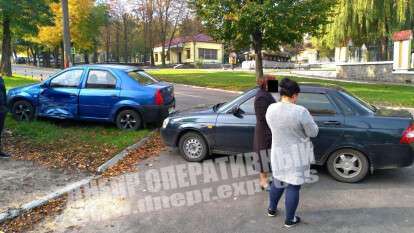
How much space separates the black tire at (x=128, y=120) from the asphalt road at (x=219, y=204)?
2.83 m

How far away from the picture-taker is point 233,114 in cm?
686

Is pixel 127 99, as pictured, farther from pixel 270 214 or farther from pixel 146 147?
pixel 270 214

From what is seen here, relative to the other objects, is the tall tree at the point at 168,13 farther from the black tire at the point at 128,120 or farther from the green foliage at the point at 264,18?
the black tire at the point at 128,120

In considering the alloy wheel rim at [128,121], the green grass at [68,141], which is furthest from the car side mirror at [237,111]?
the alloy wheel rim at [128,121]

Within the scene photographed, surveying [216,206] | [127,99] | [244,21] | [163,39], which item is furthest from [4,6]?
[163,39]

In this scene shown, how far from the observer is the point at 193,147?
728 cm

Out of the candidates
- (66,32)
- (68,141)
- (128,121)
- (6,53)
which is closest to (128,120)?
(128,121)

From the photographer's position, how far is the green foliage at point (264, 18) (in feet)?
56.5

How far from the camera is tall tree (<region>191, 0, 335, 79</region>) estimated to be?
17234 millimetres

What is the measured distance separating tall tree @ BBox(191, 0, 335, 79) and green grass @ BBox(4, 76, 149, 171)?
9.57m

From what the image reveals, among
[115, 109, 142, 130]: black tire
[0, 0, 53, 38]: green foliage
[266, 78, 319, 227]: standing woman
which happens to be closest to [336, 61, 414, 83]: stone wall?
[115, 109, 142, 130]: black tire

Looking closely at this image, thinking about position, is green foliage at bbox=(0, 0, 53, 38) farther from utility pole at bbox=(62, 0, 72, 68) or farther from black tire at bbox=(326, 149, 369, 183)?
black tire at bbox=(326, 149, 369, 183)

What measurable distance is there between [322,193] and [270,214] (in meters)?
1.17

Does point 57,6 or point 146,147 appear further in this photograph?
point 57,6
